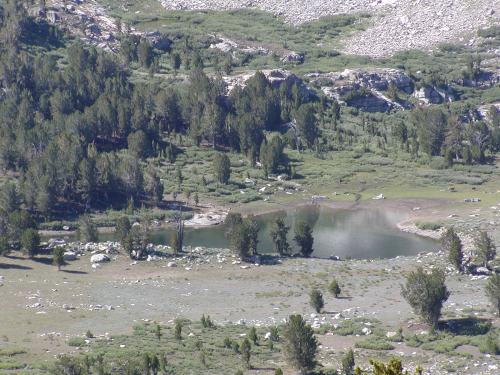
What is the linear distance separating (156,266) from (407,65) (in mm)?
119464

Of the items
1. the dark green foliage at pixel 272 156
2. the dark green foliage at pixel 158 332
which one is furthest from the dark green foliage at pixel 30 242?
the dark green foliage at pixel 272 156

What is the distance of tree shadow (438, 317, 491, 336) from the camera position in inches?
2334

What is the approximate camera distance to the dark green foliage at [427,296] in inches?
2368

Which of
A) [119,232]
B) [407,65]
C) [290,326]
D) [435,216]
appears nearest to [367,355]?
[290,326]

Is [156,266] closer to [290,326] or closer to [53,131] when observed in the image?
[290,326]

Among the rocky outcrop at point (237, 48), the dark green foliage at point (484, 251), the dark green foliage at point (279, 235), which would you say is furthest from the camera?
the rocky outcrop at point (237, 48)

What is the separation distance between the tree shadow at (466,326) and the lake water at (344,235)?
3309 centimetres

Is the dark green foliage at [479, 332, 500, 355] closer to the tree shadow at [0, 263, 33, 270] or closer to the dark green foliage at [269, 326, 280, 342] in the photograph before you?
the dark green foliage at [269, 326, 280, 342]

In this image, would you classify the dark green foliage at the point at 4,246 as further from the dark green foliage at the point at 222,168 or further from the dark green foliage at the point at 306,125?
the dark green foliage at the point at 306,125

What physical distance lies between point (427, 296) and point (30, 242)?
41.8 m

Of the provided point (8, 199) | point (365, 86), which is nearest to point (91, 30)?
point (365, 86)

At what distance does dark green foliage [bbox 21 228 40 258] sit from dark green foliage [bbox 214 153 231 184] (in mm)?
46312

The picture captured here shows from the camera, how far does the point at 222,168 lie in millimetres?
130500

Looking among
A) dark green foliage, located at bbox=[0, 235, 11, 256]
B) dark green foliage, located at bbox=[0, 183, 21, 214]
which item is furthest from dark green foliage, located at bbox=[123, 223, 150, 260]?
dark green foliage, located at bbox=[0, 183, 21, 214]
